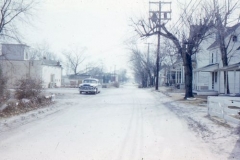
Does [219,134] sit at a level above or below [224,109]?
below

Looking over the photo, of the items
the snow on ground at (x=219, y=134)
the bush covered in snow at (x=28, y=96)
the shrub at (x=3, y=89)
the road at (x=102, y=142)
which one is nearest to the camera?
the road at (x=102, y=142)

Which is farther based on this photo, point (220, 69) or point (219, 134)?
point (220, 69)

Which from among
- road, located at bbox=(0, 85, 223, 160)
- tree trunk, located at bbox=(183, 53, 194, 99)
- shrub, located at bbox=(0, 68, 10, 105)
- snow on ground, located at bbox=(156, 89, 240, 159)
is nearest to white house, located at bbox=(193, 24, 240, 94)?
tree trunk, located at bbox=(183, 53, 194, 99)

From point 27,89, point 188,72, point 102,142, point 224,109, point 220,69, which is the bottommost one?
point 102,142

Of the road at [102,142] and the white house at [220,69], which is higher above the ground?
the white house at [220,69]

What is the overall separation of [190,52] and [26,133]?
749 inches

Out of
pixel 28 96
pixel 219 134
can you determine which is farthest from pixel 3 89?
pixel 219 134

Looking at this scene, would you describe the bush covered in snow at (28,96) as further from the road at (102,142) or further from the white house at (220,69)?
the white house at (220,69)

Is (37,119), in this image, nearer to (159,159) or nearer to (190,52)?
(159,159)

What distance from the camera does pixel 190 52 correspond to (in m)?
24.9

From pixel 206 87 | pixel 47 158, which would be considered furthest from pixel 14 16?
pixel 206 87

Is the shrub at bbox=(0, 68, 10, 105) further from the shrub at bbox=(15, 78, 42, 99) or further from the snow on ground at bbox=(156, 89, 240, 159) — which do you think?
the snow on ground at bbox=(156, 89, 240, 159)

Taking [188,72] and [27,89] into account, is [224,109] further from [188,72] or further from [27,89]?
[188,72]

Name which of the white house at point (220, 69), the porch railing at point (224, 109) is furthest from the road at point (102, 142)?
the white house at point (220, 69)
